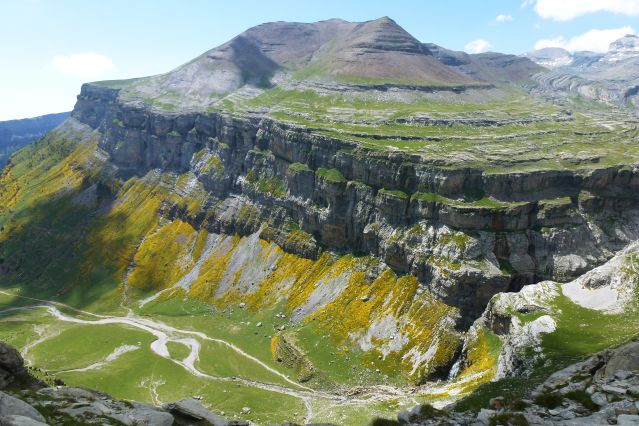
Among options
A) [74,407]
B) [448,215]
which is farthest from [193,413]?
[448,215]

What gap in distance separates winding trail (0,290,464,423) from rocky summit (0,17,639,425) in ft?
2.19

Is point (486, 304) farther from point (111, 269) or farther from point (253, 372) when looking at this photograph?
point (111, 269)

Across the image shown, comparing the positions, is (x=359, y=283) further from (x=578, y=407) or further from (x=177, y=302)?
(x=578, y=407)

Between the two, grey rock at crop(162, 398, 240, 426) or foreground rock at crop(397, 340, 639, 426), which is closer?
foreground rock at crop(397, 340, 639, 426)

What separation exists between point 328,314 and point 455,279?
33198 millimetres

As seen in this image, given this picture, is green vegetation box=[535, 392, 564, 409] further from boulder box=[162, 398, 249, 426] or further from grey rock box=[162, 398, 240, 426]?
grey rock box=[162, 398, 240, 426]

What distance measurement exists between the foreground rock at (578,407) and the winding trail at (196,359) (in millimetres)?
48291

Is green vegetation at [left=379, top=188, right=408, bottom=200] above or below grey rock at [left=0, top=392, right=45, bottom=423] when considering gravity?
above

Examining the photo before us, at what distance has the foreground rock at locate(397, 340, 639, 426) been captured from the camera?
2484 centimetres

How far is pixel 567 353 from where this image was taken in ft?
192

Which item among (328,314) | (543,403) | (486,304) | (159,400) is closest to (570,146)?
(486,304)

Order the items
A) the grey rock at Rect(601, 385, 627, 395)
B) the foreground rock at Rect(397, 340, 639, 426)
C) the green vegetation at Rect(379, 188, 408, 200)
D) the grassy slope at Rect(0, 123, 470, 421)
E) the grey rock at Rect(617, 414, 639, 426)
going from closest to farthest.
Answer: the grey rock at Rect(617, 414, 639, 426) → the foreground rock at Rect(397, 340, 639, 426) → the grey rock at Rect(601, 385, 627, 395) → the grassy slope at Rect(0, 123, 470, 421) → the green vegetation at Rect(379, 188, 408, 200)

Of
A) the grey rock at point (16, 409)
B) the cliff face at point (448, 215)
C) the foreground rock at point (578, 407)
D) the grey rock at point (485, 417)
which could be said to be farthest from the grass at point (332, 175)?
the grey rock at point (16, 409)

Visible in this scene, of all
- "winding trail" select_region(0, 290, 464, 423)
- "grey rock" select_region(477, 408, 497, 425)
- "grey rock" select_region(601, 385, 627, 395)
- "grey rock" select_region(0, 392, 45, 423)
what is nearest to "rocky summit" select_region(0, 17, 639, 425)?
"grey rock" select_region(0, 392, 45, 423)
